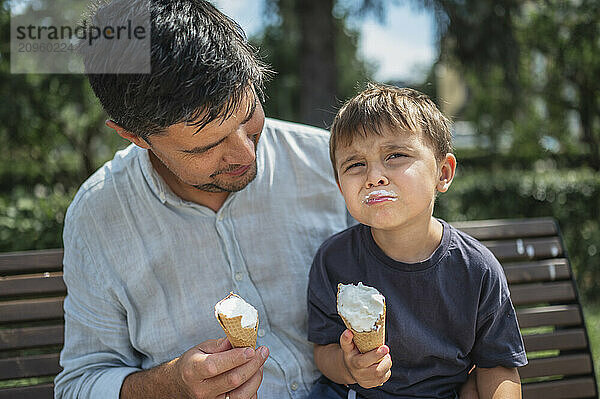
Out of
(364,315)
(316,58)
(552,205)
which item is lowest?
(552,205)

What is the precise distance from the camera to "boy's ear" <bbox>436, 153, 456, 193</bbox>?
179 centimetres

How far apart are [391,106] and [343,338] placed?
67 cm

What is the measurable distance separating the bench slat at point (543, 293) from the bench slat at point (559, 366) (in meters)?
0.23

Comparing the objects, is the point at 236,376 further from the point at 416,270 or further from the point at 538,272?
the point at 538,272

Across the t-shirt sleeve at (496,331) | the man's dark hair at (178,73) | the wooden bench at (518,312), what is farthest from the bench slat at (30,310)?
the t-shirt sleeve at (496,331)

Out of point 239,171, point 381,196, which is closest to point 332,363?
point 381,196

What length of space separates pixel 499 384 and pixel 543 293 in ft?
2.82

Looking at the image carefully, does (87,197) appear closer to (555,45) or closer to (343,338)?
(343,338)

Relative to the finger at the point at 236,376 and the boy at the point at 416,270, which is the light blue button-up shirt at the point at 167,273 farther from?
the finger at the point at 236,376

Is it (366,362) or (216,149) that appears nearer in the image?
(366,362)

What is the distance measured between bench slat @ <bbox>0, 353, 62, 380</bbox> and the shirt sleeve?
0.28m

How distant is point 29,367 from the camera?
2166 millimetres

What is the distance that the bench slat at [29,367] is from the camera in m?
2.15

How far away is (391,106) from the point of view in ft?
5.68
